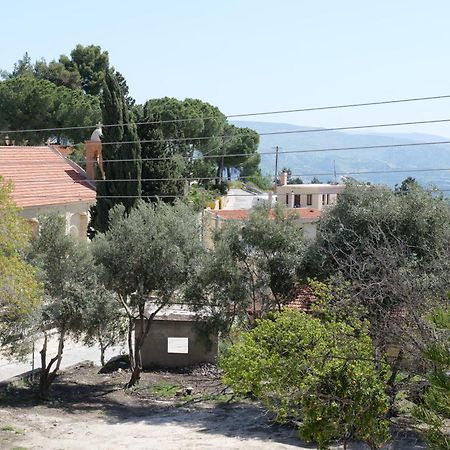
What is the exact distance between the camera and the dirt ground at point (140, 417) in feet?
61.0

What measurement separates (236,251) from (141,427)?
681 centimetres

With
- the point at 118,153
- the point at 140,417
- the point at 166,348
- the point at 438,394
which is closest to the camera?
the point at 438,394

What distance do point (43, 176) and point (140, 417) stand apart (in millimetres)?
22324

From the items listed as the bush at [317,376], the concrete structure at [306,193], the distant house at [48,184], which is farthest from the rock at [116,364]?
the concrete structure at [306,193]

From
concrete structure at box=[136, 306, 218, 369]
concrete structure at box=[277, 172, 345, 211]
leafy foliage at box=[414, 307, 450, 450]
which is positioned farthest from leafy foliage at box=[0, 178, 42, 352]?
concrete structure at box=[277, 172, 345, 211]

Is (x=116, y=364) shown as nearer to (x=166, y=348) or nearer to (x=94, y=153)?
(x=166, y=348)

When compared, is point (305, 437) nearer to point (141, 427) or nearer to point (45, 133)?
point (141, 427)

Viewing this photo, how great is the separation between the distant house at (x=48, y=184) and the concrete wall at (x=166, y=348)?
1107 cm

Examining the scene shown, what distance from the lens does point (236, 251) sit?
25.1m

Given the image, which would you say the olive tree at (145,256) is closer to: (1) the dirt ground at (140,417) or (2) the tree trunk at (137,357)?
(2) the tree trunk at (137,357)

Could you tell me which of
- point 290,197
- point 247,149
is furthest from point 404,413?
point 247,149

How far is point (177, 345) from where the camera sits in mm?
29141

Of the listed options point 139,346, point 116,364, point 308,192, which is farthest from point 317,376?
point 308,192

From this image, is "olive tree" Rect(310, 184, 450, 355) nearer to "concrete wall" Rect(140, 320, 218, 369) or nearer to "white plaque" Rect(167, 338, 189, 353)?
"concrete wall" Rect(140, 320, 218, 369)
